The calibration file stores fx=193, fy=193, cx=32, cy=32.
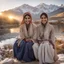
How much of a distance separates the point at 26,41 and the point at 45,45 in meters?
→ 0.39

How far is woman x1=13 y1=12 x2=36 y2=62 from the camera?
129 inches

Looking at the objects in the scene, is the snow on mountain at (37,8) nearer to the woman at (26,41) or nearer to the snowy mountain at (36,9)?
the snowy mountain at (36,9)

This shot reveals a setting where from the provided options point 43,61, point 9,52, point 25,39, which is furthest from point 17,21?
point 43,61

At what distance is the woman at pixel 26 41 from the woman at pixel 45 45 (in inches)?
4.2

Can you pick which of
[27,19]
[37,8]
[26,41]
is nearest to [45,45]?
[26,41]

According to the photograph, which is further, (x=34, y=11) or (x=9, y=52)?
(x=34, y=11)

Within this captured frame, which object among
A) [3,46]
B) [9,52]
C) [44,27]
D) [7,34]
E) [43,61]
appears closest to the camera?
[43,61]

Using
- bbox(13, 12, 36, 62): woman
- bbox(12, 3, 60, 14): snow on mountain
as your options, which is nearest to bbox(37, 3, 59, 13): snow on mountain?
bbox(12, 3, 60, 14): snow on mountain

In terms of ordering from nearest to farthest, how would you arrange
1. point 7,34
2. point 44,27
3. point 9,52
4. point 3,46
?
1. point 44,27
2. point 9,52
3. point 3,46
4. point 7,34

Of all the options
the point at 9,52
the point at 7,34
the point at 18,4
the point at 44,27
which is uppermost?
the point at 18,4

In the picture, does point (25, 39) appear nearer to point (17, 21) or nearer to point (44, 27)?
point (44, 27)

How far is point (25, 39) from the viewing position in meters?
Result: 3.38

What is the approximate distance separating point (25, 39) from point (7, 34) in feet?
6.84

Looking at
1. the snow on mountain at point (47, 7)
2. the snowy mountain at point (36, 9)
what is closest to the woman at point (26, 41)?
the snowy mountain at point (36, 9)
